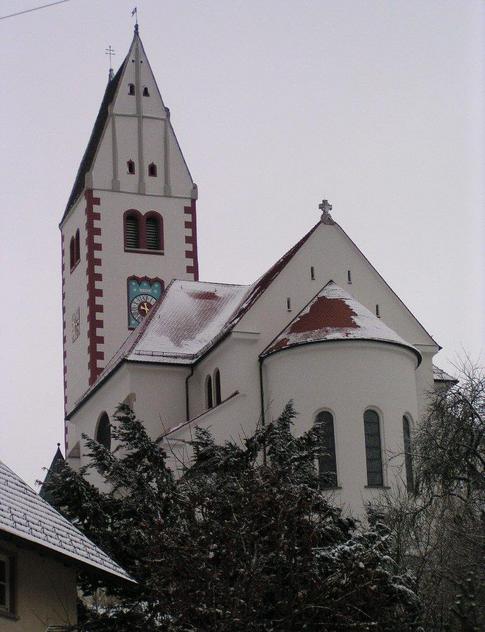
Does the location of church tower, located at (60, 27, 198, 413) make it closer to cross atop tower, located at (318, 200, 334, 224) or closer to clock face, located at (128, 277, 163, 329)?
clock face, located at (128, 277, 163, 329)

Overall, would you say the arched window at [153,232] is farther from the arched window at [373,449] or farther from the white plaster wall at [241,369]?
the arched window at [373,449]

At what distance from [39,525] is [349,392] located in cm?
2249

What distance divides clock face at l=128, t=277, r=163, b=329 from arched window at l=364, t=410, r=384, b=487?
60.7 ft

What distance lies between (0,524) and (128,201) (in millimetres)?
44182

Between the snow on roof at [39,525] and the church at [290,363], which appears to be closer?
the snow on roof at [39,525]

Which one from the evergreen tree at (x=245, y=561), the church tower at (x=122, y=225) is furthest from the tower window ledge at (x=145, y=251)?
the evergreen tree at (x=245, y=561)

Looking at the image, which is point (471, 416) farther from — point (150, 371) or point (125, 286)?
point (125, 286)

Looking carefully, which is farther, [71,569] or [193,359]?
[193,359]

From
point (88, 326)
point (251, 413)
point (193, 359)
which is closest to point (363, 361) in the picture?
point (251, 413)

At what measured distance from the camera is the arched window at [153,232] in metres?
64.4

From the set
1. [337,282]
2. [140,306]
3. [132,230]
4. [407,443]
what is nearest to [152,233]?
[132,230]

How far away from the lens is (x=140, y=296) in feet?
205

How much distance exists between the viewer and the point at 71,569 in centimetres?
2453

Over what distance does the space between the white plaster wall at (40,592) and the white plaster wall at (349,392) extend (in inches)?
793
